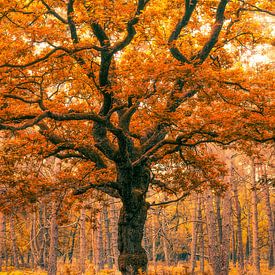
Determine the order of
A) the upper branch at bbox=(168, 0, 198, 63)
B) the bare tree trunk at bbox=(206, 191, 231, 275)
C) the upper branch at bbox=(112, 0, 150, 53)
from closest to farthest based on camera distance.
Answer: the upper branch at bbox=(112, 0, 150, 53), the upper branch at bbox=(168, 0, 198, 63), the bare tree trunk at bbox=(206, 191, 231, 275)

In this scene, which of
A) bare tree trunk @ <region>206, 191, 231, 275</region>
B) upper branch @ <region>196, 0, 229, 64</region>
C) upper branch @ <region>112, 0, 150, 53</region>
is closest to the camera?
upper branch @ <region>112, 0, 150, 53</region>

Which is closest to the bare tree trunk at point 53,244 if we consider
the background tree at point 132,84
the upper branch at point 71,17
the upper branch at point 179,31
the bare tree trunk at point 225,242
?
the background tree at point 132,84

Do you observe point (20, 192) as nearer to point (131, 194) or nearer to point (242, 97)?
point (131, 194)

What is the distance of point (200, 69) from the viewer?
1174 centimetres

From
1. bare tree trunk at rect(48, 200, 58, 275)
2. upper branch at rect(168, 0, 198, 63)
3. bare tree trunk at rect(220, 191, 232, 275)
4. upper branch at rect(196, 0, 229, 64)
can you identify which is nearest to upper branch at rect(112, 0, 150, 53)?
upper branch at rect(168, 0, 198, 63)

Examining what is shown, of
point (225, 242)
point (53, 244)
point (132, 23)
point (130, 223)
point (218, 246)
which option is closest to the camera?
point (132, 23)

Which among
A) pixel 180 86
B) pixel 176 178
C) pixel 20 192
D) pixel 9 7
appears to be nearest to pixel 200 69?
pixel 180 86

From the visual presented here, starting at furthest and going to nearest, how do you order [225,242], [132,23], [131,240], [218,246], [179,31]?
[218,246], [225,242], [131,240], [179,31], [132,23]

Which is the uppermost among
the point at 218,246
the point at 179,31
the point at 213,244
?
the point at 179,31

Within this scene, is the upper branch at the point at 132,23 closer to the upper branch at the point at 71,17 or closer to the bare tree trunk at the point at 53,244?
the upper branch at the point at 71,17

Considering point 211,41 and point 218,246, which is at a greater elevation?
point 211,41

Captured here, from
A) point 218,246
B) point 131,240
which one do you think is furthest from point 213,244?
point 131,240

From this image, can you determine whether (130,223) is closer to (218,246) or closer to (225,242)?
(225,242)

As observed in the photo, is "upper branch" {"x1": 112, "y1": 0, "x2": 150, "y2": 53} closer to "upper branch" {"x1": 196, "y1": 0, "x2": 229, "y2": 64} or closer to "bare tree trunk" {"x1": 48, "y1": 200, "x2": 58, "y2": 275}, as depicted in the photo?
"upper branch" {"x1": 196, "y1": 0, "x2": 229, "y2": 64}
